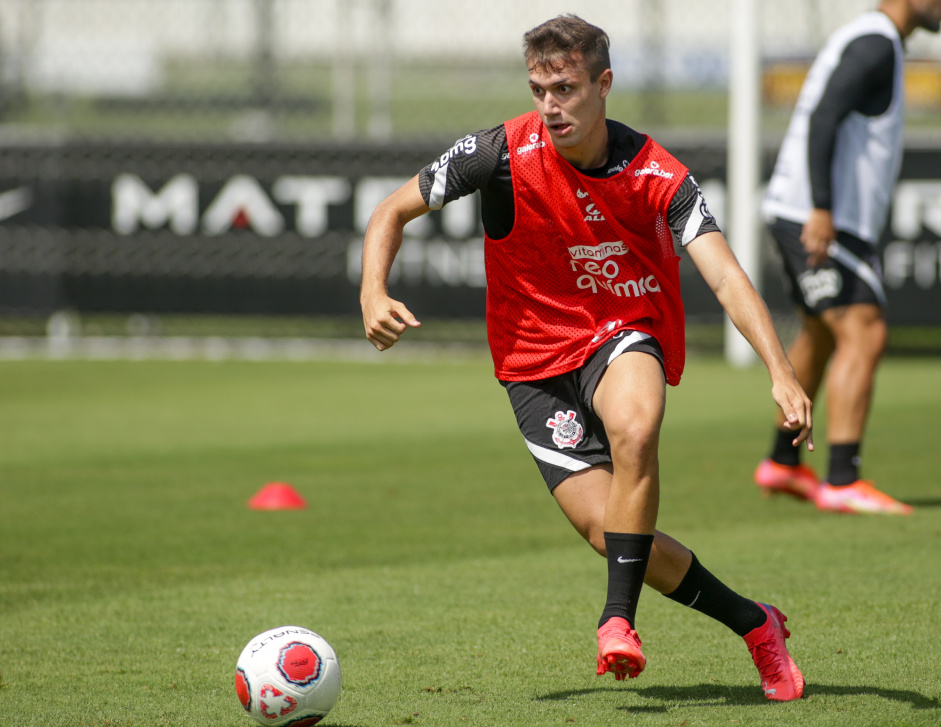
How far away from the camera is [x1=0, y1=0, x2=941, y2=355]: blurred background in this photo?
45.1ft

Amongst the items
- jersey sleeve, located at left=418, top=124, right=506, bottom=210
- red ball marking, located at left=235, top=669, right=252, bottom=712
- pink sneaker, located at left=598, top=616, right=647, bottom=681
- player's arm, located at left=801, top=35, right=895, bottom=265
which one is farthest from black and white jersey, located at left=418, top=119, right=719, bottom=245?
player's arm, located at left=801, top=35, right=895, bottom=265

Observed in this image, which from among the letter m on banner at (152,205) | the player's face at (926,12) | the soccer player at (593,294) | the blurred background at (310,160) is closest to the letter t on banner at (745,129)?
the blurred background at (310,160)

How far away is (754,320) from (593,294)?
1.76ft

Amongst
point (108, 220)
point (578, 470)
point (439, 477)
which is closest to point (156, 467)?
point (439, 477)

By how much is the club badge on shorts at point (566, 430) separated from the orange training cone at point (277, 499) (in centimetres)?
300

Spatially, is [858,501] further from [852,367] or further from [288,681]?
[288,681]

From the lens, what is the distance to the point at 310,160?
46.1 feet

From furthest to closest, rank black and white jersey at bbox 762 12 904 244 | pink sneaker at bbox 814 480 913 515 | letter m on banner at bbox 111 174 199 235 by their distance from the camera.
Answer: letter m on banner at bbox 111 174 199 235 → black and white jersey at bbox 762 12 904 244 → pink sneaker at bbox 814 480 913 515

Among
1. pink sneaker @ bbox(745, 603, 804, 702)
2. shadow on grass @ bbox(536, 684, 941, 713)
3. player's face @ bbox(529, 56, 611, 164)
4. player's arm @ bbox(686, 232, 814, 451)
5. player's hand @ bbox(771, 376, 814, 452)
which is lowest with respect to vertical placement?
shadow on grass @ bbox(536, 684, 941, 713)

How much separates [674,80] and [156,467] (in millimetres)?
8837

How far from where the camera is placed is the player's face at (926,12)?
648cm

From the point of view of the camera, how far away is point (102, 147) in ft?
46.6

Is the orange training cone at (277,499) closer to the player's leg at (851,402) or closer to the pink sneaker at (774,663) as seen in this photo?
the player's leg at (851,402)

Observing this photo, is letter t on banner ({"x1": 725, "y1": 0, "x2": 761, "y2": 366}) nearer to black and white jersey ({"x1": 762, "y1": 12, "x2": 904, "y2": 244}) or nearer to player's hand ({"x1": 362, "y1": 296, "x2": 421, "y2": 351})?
black and white jersey ({"x1": 762, "y1": 12, "x2": 904, "y2": 244})
